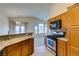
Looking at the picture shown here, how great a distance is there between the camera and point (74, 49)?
9.25ft

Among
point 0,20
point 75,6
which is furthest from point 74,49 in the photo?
point 0,20

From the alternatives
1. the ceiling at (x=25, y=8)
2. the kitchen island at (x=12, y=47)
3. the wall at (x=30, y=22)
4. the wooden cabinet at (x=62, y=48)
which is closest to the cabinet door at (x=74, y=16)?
the wooden cabinet at (x=62, y=48)

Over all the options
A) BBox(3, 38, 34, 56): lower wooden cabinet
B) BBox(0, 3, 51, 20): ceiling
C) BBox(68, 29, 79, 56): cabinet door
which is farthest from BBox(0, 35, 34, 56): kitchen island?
BBox(0, 3, 51, 20): ceiling

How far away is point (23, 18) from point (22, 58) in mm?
11191

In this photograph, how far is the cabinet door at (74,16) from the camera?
2.74 m

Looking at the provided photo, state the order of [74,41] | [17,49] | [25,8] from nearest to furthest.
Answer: [74,41]
[17,49]
[25,8]

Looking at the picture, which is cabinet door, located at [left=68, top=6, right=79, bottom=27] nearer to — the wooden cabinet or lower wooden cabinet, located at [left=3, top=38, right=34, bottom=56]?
the wooden cabinet

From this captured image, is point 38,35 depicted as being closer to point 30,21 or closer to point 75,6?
point 30,21

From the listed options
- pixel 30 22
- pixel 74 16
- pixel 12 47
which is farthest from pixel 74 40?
pixel 30 22

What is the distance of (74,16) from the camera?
2.86 metres

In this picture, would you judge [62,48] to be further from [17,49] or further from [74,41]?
[17,49]

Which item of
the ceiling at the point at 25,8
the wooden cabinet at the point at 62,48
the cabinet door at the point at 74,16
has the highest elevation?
the ceiling at the point at 25,8

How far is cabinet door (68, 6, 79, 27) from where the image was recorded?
2737mm

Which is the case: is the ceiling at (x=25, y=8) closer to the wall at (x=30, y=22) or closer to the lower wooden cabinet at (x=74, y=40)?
the wall at (x=30, y=22)
